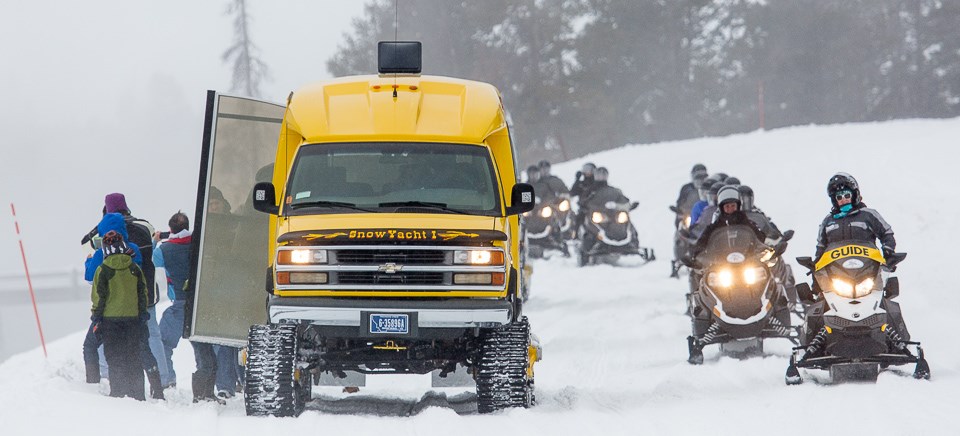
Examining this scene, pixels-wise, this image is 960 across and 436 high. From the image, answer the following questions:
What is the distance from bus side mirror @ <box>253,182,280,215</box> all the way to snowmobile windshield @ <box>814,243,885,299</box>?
4.44 metres

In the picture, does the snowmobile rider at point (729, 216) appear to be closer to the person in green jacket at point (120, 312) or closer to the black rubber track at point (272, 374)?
the black rubber track at point (272, 374)

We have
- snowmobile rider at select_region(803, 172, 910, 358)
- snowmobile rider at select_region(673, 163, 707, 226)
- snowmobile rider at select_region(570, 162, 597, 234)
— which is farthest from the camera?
snowmobile rider at select_region(570, 162, 597, 234)

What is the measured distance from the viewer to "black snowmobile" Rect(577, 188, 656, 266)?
86.0 ft

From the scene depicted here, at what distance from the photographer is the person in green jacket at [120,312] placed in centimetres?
1199

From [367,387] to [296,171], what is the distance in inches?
124

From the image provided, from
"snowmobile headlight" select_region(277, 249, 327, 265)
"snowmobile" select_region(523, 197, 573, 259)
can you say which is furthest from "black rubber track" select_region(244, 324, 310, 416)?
"snowmobile" select_region(523, 197, 573, 259)

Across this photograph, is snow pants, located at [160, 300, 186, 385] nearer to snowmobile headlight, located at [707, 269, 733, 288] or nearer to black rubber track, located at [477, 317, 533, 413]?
black rubber track, located at [477, 317, 533, 413]

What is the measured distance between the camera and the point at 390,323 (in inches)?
389

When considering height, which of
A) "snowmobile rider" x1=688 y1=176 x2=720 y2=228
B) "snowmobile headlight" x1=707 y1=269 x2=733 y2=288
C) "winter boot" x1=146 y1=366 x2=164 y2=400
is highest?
"snowmobile rider" x1=688 y1=176 x2=720 y2=228

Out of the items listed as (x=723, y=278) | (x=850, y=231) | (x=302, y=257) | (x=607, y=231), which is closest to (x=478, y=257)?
(x=302, y=257)

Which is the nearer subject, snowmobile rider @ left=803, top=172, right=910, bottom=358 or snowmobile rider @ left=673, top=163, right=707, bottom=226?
snowmobile rider @ left=803, top=172, right=910, bottom=358

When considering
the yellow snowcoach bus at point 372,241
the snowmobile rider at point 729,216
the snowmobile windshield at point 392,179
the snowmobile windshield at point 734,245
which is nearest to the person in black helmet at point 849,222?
the snowmobile windshield at point 734,245

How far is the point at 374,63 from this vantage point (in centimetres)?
7512

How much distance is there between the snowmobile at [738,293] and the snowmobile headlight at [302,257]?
4639 millimetres
